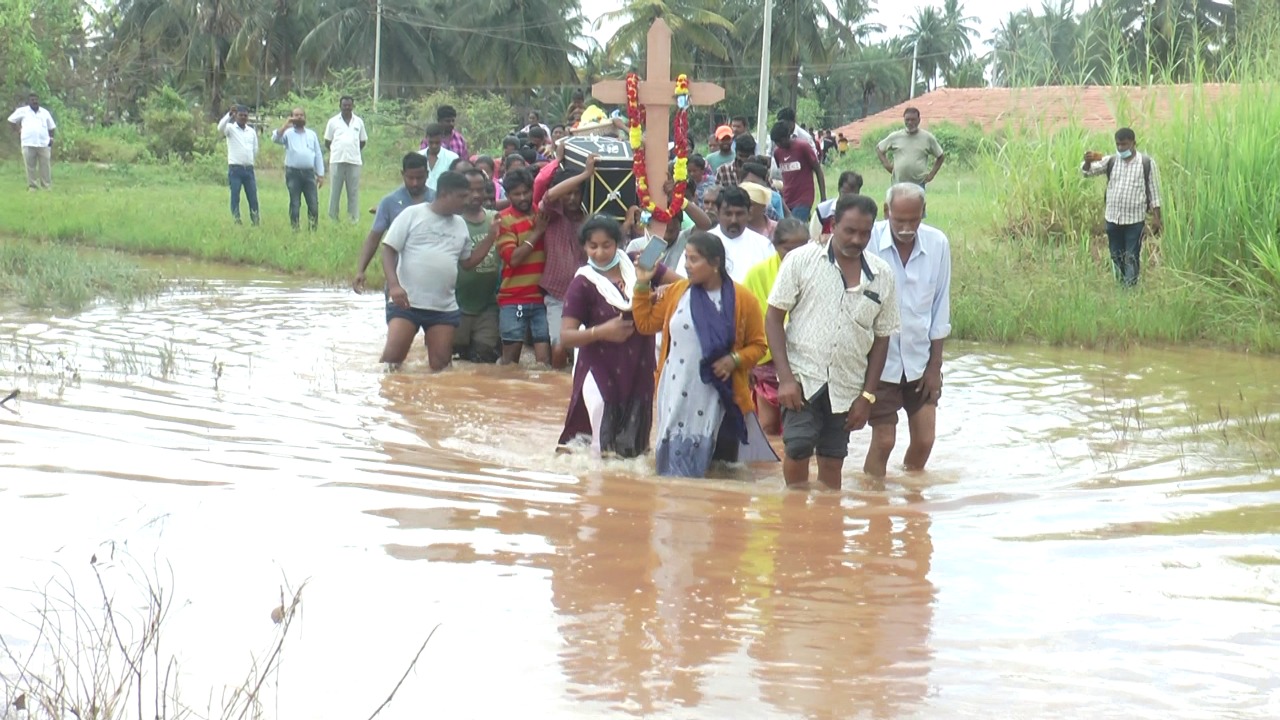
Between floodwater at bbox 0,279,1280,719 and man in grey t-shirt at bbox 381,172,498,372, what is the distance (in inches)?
40.7

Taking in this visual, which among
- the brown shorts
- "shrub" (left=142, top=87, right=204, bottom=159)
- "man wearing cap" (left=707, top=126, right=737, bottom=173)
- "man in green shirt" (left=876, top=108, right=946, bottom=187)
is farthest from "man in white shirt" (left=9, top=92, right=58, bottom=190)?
the brown shorts

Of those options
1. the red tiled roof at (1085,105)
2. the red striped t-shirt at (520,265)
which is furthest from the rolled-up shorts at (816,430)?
the red tiled roof at (1085,105)

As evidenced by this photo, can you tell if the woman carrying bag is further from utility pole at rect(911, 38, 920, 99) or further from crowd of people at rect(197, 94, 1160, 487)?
utility pole at rect(911, 38, 920, 99)

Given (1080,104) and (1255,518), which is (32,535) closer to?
(1255,518)

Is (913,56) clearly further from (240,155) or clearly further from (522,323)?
(522,323)

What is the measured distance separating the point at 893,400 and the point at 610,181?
3.05 metres

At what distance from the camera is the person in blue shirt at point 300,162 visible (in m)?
18.2

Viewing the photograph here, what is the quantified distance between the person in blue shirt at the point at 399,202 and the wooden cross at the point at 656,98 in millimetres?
1862

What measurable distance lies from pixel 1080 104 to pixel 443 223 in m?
8.78

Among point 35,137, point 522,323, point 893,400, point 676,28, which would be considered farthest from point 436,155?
point 676,28

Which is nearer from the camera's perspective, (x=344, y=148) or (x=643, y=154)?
(x=643, y=154)

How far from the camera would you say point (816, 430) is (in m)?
6.80

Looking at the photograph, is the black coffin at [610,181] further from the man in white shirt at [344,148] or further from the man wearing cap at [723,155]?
the man in white shirt at [344,148]

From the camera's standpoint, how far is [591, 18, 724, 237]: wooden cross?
9156 millimetres
